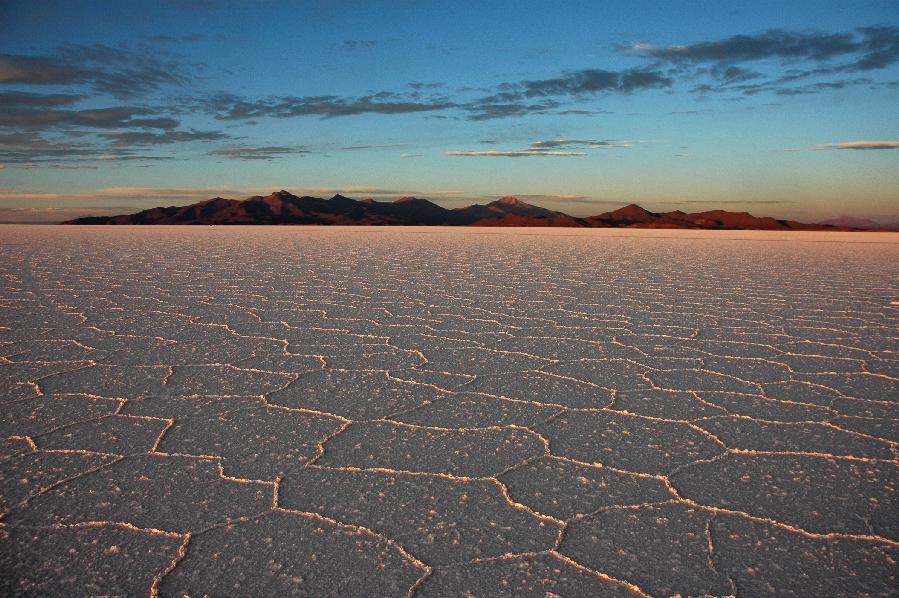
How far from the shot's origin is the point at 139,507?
135 centimetres

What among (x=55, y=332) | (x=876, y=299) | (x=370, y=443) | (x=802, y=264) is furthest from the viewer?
Result: (x=802, y=264)

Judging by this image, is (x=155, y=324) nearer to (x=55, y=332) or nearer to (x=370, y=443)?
(x=55, y=332)

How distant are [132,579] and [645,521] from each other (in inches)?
37.4

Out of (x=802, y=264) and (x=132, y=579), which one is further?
(x=802, y=264)

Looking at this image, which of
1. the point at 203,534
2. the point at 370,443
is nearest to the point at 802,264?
the point at 370,443

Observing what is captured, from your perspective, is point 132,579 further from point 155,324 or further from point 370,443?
point 155,324

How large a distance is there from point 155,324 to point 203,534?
2451 millimetres

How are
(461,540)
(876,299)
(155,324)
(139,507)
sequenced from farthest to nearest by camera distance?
(876,299) → (155,324) → (139,507) → (461,540)

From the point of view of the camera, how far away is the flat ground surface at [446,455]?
1.14 metres

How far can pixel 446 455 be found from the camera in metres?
1.63

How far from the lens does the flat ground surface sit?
1.14 m

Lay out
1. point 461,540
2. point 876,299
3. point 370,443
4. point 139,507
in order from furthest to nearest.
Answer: point 876,299 < point 370,443 < point 139,507 < point 461,540

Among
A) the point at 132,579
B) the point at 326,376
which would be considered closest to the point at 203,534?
the point at 132,579

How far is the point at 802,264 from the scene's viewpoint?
812 cm
